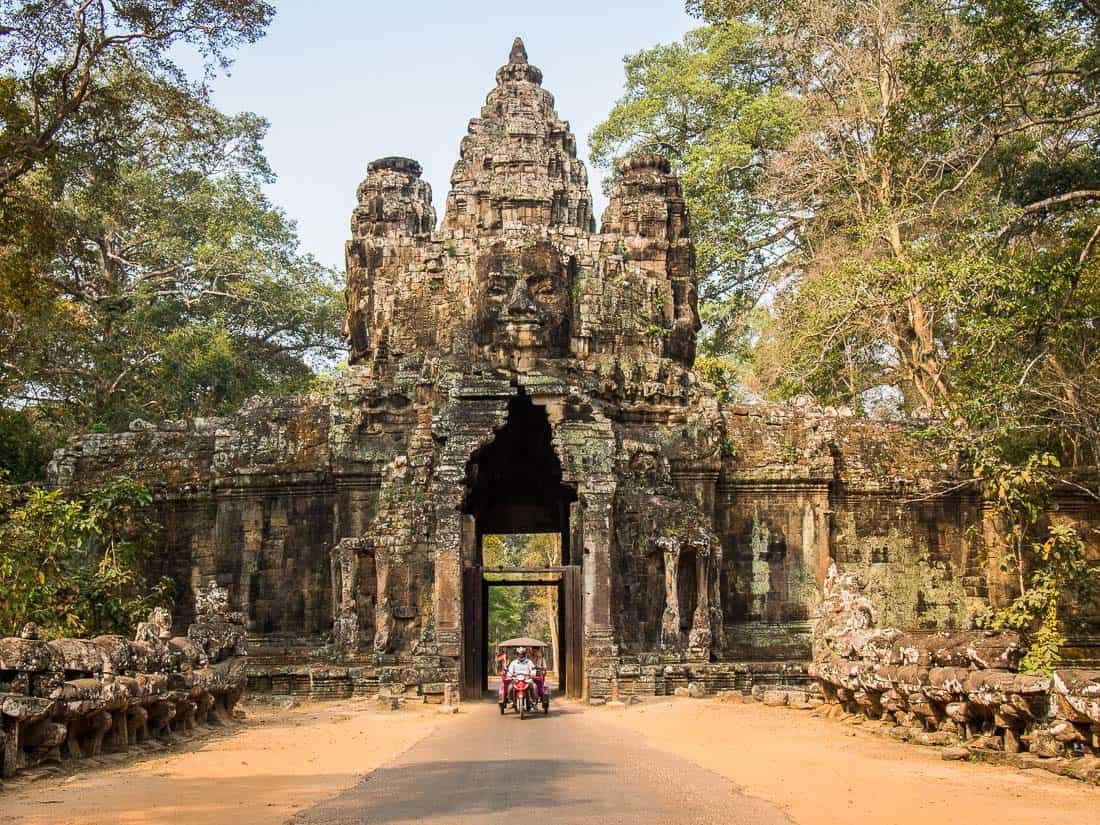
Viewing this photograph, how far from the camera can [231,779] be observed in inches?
381

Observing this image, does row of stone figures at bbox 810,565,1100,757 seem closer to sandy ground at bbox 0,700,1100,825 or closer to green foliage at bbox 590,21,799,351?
sandy ground at bbox 0,700,1100,825

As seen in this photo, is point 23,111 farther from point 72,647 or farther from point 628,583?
point 628,583

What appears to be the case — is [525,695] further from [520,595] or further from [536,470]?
[520,595]

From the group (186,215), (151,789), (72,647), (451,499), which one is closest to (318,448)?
(451,499)

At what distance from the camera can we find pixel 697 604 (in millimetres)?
18703

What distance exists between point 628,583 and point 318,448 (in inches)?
209

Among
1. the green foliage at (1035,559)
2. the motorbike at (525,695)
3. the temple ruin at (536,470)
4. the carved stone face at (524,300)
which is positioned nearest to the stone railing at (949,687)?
the motorbike at (525,695)

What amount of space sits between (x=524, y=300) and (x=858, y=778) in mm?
10995

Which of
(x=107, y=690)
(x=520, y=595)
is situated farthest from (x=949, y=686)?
(x=520, y=595)

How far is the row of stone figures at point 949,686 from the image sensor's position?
9.30 meters

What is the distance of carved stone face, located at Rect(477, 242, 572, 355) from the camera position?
63.2 feet

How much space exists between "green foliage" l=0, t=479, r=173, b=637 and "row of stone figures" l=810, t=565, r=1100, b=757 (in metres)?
8.80

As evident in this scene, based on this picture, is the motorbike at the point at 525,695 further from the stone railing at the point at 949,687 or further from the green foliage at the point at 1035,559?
the green foliage at the point at 1035,559

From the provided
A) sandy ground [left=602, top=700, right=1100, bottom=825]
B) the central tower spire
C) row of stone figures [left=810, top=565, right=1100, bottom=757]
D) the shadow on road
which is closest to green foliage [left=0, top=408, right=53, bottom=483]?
the central tower spire
